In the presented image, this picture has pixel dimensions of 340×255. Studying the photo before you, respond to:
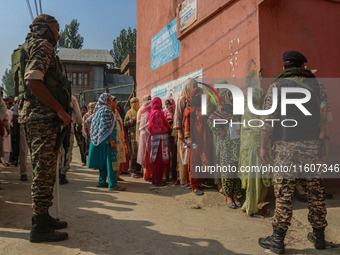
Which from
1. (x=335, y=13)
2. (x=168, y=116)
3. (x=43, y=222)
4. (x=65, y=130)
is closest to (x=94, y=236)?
(x=43, y=222)

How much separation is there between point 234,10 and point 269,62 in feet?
3.98

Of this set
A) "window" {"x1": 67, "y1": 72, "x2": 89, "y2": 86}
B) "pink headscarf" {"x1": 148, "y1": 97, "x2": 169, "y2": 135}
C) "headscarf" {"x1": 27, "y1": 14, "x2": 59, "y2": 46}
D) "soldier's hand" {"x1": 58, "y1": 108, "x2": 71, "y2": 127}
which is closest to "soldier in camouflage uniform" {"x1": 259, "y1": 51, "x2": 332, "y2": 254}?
"soldier's hand" {"x1": 58, "y1": 108, "x2": 71, "y2": 127}

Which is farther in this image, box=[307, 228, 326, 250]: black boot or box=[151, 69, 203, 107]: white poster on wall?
box=[151, 69, 203, 107]: white poster on wall

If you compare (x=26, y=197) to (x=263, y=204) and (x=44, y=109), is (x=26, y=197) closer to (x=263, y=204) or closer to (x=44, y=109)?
(x=44, y=109)

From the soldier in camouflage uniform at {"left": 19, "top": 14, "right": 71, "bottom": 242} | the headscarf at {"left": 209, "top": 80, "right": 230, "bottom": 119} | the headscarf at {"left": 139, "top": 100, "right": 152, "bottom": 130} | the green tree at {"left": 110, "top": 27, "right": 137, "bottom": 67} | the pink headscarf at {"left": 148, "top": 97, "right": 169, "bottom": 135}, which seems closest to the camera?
the soldier in camouflage uniform at {"left": 19, "top": 14, "right": 71, "bottom": 242}

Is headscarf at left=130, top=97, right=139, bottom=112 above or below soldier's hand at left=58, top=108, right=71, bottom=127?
above

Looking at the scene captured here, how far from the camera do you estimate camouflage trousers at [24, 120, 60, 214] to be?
2568 millimetres

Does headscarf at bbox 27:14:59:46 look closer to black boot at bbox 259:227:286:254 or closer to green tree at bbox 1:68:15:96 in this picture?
black boot at bbox 259:227:286:254

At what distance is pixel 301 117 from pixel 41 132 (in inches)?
91.3

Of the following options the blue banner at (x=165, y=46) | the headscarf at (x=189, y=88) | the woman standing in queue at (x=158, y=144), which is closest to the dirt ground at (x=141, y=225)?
the woman standing in queue at (x=158, y=144)

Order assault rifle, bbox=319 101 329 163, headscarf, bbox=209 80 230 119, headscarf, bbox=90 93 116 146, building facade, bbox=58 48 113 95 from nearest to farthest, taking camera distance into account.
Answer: assault rifle, bbox=319 101 329 163 < headscarf, bbox=209 80 230 119 < headscarf, bbox=90 93 116 146 < building facade, bbox=58 48 113 95

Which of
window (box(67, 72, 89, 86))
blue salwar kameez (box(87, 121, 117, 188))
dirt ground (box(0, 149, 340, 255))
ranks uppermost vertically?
window (box(67, 72, 89, 86))

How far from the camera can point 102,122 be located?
16.5 ft

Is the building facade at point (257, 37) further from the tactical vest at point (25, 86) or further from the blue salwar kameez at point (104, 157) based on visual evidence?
the tactical vest at point (25, 86)
